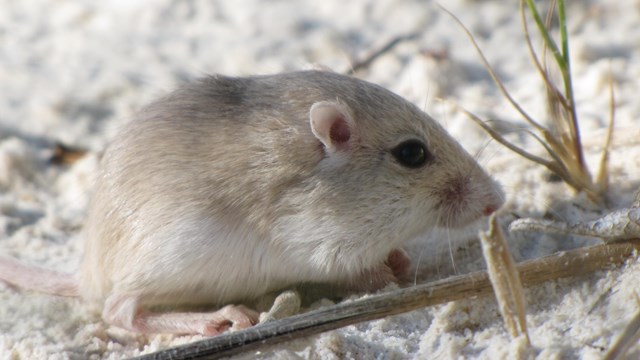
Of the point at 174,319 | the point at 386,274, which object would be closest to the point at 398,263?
A: the point at 386,274

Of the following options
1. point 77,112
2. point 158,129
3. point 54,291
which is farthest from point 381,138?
point 77,112

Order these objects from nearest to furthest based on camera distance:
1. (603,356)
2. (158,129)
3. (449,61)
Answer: (603,356)
(158,129)
(449,61)

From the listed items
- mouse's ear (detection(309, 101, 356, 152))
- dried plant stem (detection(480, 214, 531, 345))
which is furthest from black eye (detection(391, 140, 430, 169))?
dried plant stem (detection(480, 214, 531, 345))

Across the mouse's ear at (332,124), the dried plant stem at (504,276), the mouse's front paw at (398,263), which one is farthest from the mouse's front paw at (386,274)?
the dried plant stem at (504,276)

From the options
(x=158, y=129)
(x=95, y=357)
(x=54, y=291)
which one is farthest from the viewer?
(x=54, y=291)

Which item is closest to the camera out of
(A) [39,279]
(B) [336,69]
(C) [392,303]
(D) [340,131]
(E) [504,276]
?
(E) [504,276]

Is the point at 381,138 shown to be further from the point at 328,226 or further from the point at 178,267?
the point at 178,267

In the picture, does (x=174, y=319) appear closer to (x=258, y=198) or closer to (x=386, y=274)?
(x=258, y=198)

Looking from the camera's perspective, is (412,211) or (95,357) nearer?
(95,357)

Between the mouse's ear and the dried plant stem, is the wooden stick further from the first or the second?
the mouse's ear
